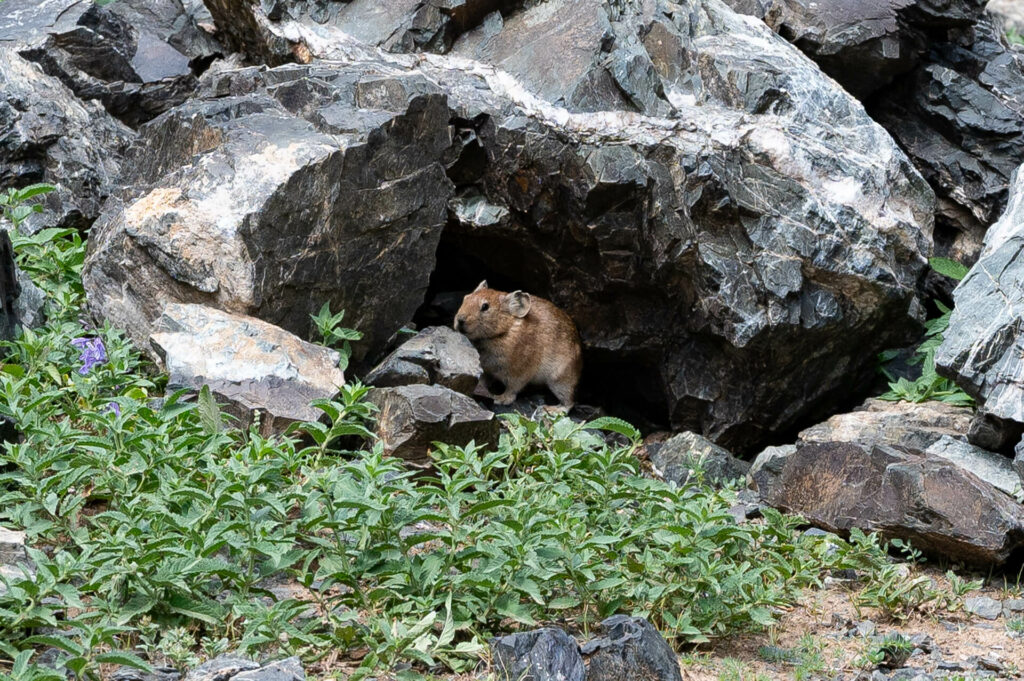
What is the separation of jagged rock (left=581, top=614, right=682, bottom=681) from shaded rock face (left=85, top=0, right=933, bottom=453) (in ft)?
14.2

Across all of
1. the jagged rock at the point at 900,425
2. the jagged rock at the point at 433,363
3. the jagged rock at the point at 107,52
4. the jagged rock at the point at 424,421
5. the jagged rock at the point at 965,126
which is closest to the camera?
the jagged rock at the point at 424,421

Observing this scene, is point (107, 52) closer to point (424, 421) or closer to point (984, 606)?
point (424, 421)

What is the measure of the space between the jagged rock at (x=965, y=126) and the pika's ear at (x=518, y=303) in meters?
4.31

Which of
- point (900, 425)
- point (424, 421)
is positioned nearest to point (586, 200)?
point (424, 421)

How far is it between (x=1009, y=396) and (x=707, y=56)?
4252 mm

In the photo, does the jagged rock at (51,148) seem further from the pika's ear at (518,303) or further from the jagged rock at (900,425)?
the jagged rock at (900,425)

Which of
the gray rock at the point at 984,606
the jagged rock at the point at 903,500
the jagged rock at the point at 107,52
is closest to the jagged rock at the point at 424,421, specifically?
the jagged rock at the point at 903,500

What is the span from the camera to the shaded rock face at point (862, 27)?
11.2 meters

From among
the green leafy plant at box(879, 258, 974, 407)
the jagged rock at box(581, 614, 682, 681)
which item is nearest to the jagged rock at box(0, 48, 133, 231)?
the jagged rock at box(581, 614, 682, 681)

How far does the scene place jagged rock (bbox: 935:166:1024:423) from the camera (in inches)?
308

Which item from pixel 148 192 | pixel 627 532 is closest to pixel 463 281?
pixel 148 192

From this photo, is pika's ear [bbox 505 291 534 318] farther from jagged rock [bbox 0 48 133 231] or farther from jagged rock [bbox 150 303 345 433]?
jagged rock [bbox 0 48 133 231]

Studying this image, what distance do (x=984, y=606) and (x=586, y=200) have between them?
15.2 ft

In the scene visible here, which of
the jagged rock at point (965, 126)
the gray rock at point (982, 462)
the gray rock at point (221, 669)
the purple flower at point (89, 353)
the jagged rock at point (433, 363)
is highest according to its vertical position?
the jagged rock at point (965, 126)
